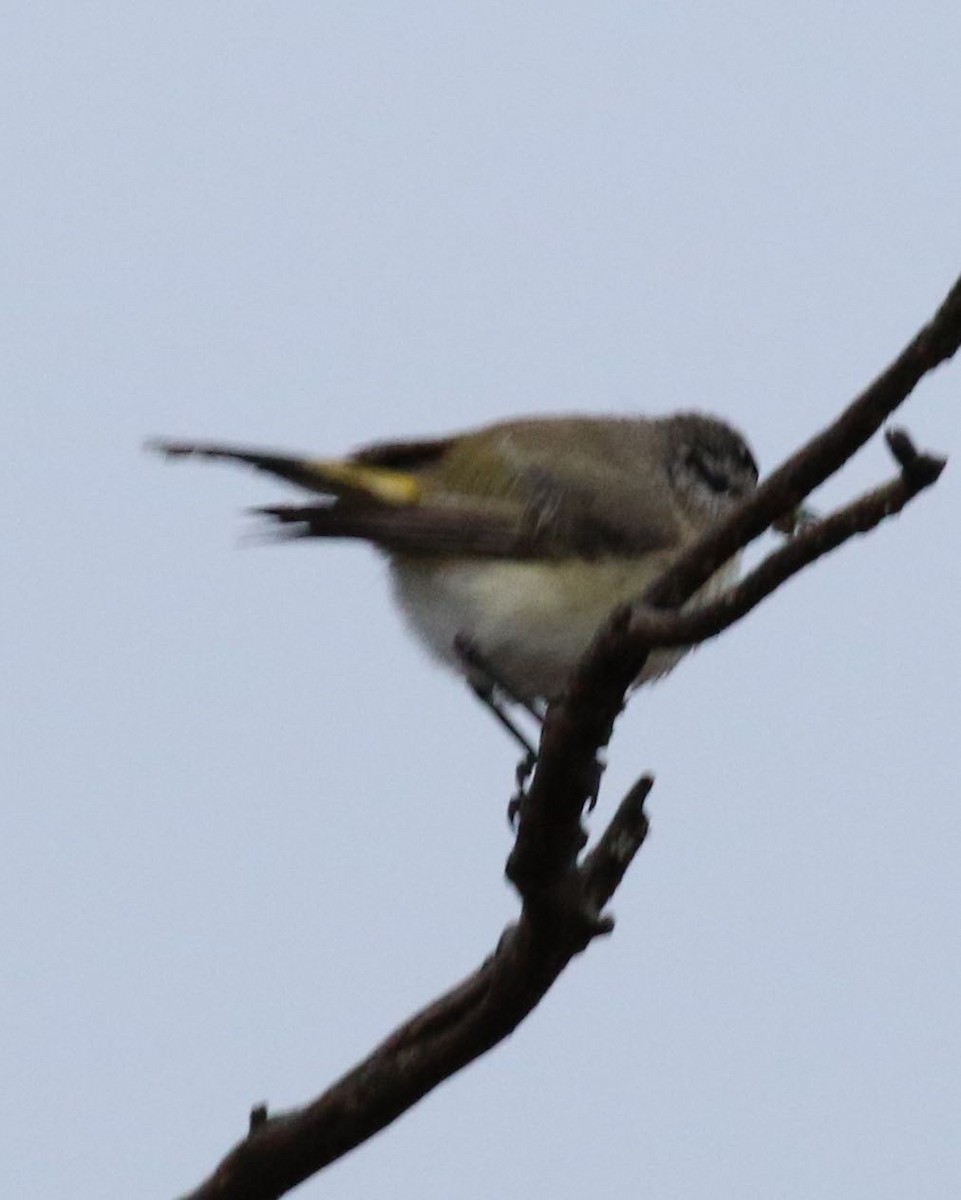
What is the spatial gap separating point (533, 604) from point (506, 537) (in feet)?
0.71

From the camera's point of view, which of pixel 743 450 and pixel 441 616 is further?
pixel 743 450

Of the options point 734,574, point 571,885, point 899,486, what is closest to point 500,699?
point 734,574

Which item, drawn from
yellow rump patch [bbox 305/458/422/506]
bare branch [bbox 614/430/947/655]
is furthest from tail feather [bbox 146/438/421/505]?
bare branch [bbox 614/430/947/655]

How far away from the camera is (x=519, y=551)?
6188 millimetres

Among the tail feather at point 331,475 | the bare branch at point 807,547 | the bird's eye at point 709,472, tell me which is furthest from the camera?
the bird's eye at point 709,472

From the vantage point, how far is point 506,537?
6.19 metres

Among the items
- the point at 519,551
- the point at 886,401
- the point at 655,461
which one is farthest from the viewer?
the point at 655,461

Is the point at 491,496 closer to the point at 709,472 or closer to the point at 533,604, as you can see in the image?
the point at 533,604

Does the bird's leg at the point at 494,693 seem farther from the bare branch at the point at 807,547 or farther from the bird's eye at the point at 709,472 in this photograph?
the bare branch at the point at 807,547

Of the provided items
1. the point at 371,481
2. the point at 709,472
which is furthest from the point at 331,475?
the point at 709,472

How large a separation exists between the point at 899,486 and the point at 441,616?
9.85ft

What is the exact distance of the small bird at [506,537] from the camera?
608 centimetres

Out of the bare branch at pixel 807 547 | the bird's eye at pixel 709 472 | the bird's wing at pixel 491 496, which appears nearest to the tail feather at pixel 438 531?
the bird's wing at pixel 491 496

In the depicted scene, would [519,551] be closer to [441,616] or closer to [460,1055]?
[441,616]
